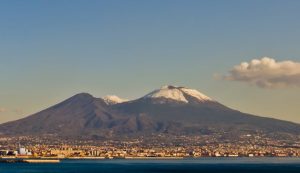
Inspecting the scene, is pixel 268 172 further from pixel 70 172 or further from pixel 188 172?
pixel 70 172

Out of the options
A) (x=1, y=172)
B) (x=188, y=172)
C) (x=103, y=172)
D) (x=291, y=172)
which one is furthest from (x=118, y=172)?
(x=291, y=172)

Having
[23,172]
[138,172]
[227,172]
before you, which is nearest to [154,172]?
[138,172]

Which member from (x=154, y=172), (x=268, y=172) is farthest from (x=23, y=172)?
(x=268, y=172)

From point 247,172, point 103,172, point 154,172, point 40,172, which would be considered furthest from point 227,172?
point 40,172

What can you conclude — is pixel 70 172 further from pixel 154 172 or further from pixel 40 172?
pixel 154 172

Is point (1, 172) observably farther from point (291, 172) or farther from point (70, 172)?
point (291, 172)
